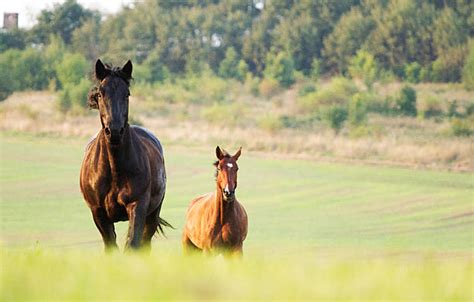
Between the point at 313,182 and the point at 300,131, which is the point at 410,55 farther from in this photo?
the point at 313,182

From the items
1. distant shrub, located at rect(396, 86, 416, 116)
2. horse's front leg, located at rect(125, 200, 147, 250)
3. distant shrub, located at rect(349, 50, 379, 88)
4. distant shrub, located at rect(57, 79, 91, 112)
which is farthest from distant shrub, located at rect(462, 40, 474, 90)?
horse's front leg, located at rect(125, 200, 147, 250)

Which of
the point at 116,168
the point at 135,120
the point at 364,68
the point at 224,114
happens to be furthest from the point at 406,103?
the point at 116,168

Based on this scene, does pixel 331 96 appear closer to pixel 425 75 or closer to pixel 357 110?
pixel 357 110

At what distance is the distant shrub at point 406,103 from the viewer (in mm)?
66188

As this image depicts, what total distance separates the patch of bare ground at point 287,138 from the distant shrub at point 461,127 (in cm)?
123

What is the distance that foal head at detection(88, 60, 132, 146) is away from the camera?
33.1 feet

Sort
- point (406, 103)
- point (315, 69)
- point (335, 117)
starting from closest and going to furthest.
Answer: point (335, 117) < point (406, 103) < point (315, 69)

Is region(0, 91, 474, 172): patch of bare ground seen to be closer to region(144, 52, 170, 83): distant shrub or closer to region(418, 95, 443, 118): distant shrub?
region(418, 95, 443, 118): distant shrub

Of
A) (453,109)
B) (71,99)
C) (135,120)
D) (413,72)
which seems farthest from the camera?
(413,72)

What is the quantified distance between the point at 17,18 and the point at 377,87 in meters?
23.9

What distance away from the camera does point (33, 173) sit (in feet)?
176

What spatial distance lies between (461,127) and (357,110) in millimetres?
5837

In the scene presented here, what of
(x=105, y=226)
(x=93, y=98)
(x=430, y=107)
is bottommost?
(x=430, y=107)

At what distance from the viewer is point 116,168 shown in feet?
35.4
